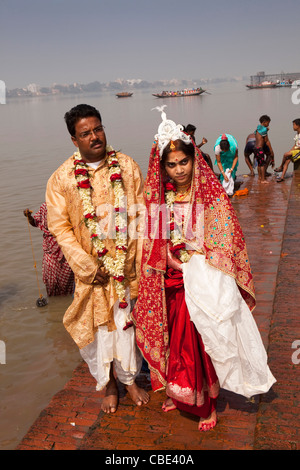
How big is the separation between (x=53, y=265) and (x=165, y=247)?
3366 millimetres

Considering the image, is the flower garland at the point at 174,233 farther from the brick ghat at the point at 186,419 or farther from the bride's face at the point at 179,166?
the brick ghat at the point at 186,419

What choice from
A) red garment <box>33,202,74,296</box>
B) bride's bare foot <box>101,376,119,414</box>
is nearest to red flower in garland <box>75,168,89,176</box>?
bride's bare foot <box>101,376,119,414</box>

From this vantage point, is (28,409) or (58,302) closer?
(28,409)

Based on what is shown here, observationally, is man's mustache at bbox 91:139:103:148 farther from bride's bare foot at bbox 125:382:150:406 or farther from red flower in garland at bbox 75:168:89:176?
bride's bare foot at bbox 125:382:150:406

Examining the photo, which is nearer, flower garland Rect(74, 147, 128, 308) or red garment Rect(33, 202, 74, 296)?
flower garland Rect(74, 147, 128, 308)

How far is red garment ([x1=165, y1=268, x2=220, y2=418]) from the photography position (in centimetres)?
282

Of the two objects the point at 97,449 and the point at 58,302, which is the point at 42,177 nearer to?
the point at 58,302

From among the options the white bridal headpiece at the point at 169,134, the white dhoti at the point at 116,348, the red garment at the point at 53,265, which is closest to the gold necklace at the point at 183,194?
the white bridal headpiece at the point at 169,134

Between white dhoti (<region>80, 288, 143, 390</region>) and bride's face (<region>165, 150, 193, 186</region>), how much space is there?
981 mm

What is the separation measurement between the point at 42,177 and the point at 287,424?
48.3ft

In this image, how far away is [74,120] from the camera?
2.91 m

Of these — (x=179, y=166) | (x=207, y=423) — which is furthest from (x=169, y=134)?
(x=207, y=423)
